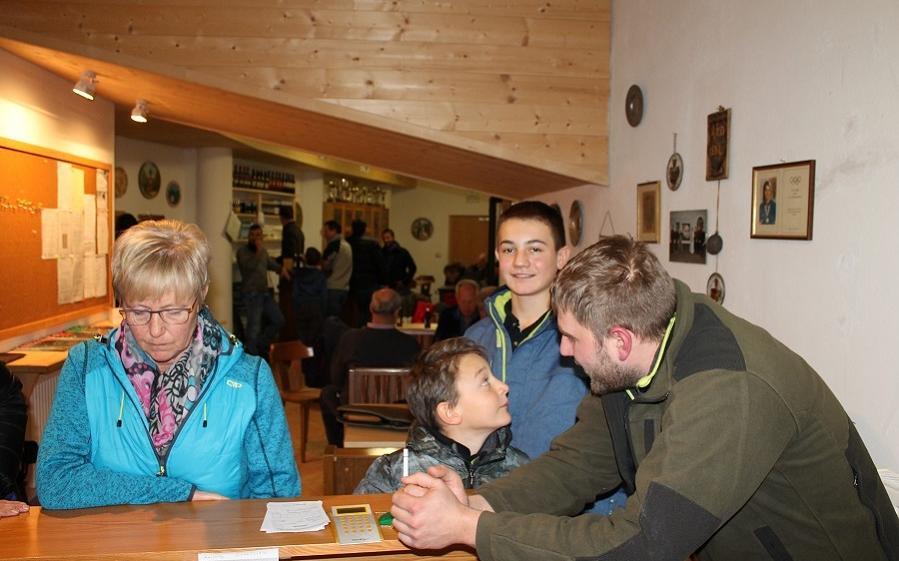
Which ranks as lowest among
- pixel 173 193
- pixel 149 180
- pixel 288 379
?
pixel 288 379

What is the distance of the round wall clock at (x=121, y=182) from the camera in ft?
30.1

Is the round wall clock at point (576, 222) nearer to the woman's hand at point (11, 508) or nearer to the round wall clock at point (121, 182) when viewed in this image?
the woman's hand at point (11, 508)

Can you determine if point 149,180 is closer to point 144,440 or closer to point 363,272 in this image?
point 363,272

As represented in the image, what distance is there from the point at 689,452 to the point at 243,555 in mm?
867

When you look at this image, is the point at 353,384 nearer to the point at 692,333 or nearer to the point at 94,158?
the point at 692,333

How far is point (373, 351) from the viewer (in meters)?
5.04

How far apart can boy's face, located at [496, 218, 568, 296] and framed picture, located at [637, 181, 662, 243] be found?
1.97 metres

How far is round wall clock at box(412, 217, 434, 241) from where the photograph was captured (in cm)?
1845

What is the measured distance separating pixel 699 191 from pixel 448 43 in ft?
6.85

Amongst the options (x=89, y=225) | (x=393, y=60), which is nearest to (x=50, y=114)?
(x=89, y=225)

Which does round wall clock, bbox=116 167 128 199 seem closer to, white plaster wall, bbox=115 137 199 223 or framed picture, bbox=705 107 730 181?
white plaster wall, bbox=115 137 199 223

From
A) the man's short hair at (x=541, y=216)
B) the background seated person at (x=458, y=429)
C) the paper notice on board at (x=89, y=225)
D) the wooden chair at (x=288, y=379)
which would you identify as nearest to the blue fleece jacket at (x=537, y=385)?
the background seated person at (x=458, y=429)

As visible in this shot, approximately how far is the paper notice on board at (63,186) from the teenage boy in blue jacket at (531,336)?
13.6ft

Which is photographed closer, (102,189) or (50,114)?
(50,114)
